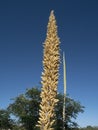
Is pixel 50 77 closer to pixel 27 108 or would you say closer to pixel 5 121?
pixel 27 108

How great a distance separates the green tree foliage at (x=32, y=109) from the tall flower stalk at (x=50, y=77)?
51.1 m

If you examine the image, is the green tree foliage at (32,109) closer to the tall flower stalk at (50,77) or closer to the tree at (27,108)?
the tree at (27,108)

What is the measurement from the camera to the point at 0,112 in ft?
265

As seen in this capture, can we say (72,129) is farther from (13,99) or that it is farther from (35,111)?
(13,99)

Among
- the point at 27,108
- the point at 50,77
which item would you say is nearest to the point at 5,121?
the point at 27,108

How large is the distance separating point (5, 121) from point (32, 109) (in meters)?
11.2

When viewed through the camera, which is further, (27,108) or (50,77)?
(27,108)

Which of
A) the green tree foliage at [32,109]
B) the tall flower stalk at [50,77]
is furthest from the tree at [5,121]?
the tall flower stalk at [50,77]

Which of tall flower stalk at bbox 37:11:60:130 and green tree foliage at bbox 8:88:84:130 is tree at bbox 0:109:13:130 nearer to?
green tree foliage at bbox 8:88:84:130

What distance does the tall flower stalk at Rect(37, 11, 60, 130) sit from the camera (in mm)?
17672

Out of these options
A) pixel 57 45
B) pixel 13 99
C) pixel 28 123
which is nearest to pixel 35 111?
pixel 28 123

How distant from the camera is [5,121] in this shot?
8056cm

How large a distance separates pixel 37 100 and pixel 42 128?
5618 centimetres

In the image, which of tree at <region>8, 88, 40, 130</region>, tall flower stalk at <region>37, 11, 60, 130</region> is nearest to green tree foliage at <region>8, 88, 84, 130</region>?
tree at <region>8, 88, 40, 130</region>
